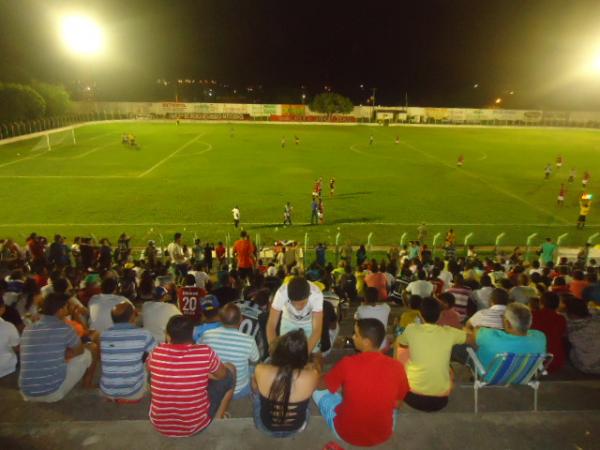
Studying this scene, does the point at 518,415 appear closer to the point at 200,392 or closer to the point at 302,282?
the point at 302,282

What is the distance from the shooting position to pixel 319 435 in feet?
14.5

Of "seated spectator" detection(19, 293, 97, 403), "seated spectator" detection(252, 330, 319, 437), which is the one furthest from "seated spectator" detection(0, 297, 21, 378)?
"seated spectator" detection(252, 330, 319, 437)

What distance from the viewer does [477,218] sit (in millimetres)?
24312

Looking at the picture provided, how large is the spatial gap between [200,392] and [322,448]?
1.26 metres

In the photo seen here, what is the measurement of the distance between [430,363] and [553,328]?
8.05ft

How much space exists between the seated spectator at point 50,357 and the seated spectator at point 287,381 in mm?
2551

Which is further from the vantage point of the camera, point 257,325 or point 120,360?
point 257,325

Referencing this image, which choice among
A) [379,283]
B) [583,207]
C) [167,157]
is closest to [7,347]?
[379,283]

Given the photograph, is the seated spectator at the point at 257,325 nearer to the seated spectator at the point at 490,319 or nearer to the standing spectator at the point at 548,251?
the seated spectator at the point at 490,319

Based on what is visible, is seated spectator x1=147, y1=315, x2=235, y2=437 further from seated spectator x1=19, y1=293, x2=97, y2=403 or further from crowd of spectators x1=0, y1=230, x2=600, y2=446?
seated spectator x1=19, y1=293, x2=97, y2=403

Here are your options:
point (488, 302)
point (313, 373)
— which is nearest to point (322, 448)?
point (313, 373)

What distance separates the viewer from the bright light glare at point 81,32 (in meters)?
55.2

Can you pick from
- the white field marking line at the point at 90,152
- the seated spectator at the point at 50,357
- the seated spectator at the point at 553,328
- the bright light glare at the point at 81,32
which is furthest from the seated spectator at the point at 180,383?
the bright light glare at the point at 81,32

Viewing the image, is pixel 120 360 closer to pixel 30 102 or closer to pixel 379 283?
pixel 379 283
